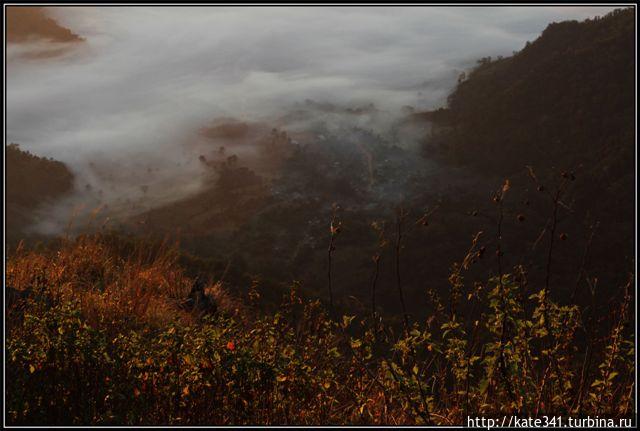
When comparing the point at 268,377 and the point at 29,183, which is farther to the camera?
the point at 29,183

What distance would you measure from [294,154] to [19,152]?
41022 mm

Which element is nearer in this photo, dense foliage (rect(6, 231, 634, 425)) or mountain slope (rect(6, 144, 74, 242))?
dense foliage (rect(6, 231, 634, 425))

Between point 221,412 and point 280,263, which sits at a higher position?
point 221,412

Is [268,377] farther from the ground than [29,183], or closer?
farther from the ground

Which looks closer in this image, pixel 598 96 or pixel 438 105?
pixel 598 96

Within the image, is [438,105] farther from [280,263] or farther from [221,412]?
[221,412]

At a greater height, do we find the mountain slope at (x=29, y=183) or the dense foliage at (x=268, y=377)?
the dense foliage at (x=268, y=377)

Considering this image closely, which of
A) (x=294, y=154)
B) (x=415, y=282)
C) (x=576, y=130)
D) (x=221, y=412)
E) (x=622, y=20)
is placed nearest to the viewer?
(x=221, y=412)

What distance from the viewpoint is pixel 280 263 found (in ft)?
194

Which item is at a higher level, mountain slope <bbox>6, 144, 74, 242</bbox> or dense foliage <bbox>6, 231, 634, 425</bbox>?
dense foliage <bbox>6, 231, 634, 425</bbox>

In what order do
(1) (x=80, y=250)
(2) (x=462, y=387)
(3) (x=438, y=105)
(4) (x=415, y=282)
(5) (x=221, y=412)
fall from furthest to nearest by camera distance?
(3) (x=438, y=105) → (4) (x=415, y=282) → (1) (x=80, y=250) → (2) (x=462, y=387) → (5) (x=221, y=412)

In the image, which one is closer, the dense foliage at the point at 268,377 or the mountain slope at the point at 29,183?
the dense foliage at the point at 268,377

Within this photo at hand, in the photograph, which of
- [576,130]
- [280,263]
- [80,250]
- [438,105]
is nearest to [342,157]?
[438,105]

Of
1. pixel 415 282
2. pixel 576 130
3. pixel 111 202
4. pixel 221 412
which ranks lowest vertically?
pixel 111 202
